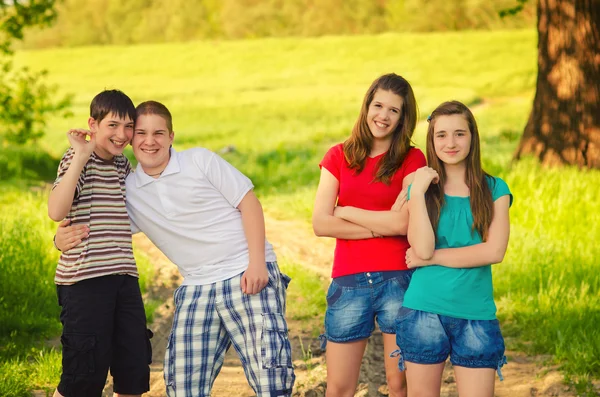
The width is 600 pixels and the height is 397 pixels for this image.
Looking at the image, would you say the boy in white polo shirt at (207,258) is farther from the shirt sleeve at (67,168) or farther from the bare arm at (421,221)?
the bare arm at (421,221)

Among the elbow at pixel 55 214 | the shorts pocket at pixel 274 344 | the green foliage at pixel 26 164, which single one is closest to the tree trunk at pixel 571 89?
the shorts pocket at pixel 274 344

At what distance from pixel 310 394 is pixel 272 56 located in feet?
97.8

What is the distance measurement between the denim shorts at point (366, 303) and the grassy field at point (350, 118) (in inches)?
62.0

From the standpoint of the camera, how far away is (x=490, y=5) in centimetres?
3534

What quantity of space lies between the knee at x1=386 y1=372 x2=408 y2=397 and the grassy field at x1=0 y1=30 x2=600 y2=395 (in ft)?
4.45

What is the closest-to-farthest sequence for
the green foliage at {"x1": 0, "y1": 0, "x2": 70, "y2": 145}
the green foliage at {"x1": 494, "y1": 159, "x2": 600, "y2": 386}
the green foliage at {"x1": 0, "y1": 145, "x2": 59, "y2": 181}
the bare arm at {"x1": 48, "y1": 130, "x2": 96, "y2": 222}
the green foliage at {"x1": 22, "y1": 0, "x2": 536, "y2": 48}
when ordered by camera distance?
the bare arm at {"x1": 48, "y1": 130, "x2": 96, "y2": 222}
the green foliage at {"x1": 494, "y1": 159, "x2": 600, "y2": 386}
the green foliage at {"x1": 0, "y1": 145, "x2": 59, "y2": 181}
the green foliage at {"x1": 0, "y1": 0, "x2": 70, "y2": 145}
the green foliage at {"x1": 22, "y1": 0, "x2": 536, "y2": 48}

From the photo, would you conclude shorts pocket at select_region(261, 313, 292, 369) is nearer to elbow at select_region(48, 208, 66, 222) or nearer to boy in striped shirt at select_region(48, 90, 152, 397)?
boy in striped shirt at select_region(48, 90, 152, 397)

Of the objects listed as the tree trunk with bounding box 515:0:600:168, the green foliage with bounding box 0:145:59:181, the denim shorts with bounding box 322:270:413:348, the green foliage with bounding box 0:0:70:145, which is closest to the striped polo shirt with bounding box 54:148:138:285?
the denim shorts with bounding box 322:270:413:348

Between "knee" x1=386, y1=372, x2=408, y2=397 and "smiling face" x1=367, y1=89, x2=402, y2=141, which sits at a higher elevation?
"smiling face" x1=367, y1=89, x2=402, y2=141

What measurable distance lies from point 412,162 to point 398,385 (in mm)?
980

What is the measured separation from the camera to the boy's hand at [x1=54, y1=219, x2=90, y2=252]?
3.46m

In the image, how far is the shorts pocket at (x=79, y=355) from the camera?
3.46m

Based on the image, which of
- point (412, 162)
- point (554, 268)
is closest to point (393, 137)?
point (412, 162)

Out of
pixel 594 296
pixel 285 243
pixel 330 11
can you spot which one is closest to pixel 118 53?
pixel 330 11
